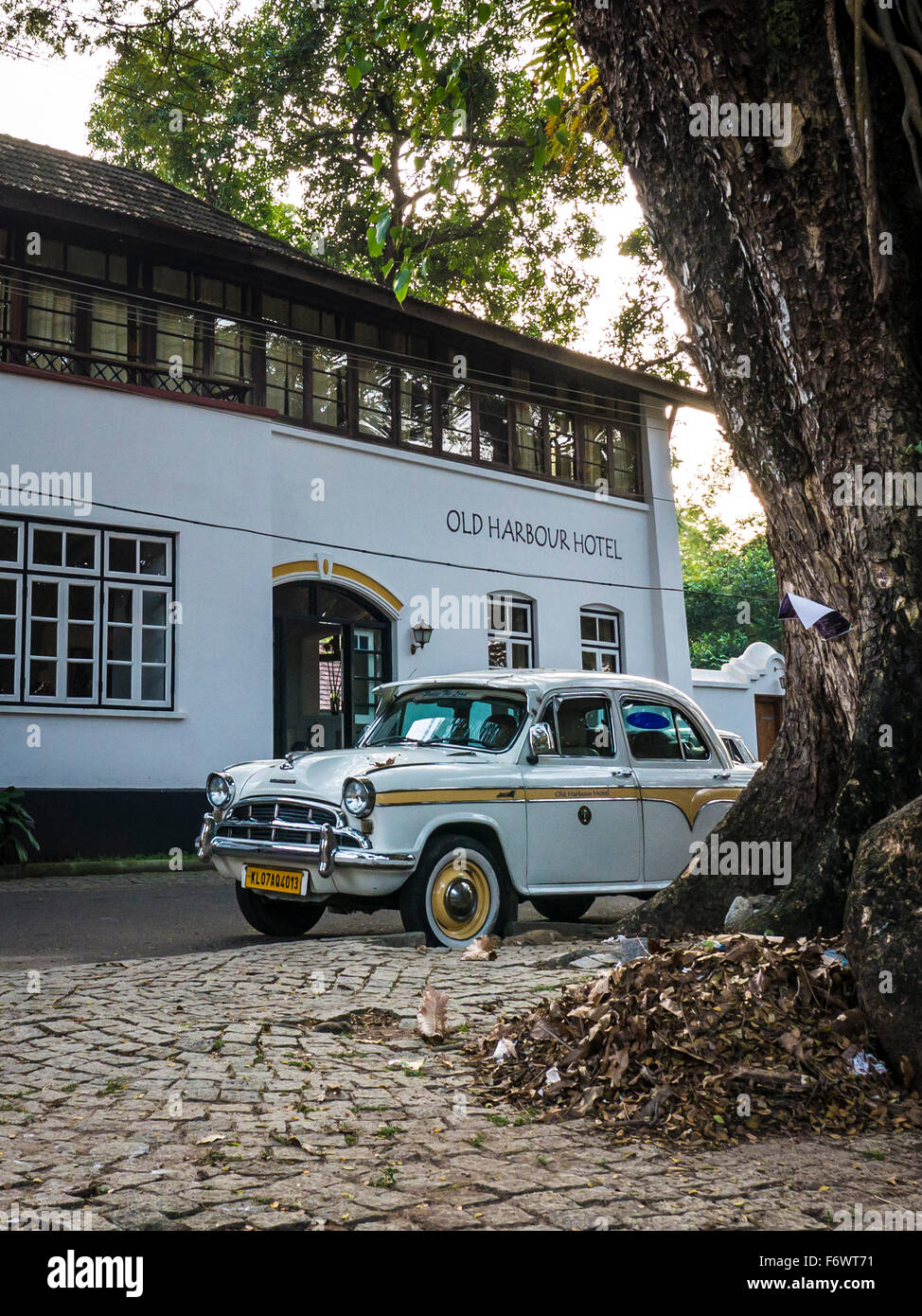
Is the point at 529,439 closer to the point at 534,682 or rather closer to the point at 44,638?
the point at 44,638

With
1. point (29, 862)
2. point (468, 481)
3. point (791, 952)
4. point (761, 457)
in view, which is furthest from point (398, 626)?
point (791, 952)

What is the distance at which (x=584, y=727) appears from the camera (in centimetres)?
891

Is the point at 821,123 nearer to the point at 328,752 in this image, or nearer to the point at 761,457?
the point at 761,457

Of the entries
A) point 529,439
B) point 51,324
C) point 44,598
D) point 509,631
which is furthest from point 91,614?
point 529,439

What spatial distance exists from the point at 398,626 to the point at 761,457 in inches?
509

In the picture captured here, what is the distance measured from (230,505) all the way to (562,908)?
846 centimetres

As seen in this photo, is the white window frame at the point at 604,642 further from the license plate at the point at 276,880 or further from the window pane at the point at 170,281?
the license plate at the point at 276,880

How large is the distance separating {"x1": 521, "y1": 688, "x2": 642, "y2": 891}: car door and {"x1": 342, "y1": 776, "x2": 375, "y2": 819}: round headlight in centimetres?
124

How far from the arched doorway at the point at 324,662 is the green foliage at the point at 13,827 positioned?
421 centimetres

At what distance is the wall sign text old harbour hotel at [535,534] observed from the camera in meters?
19.8

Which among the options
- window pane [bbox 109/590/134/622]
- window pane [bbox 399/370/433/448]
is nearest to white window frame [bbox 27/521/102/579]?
window pane [bbox 109/590/134/622]

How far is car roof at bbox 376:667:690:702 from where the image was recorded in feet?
28.8

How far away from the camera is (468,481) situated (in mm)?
20031

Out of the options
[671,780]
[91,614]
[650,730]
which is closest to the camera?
[671,780]
